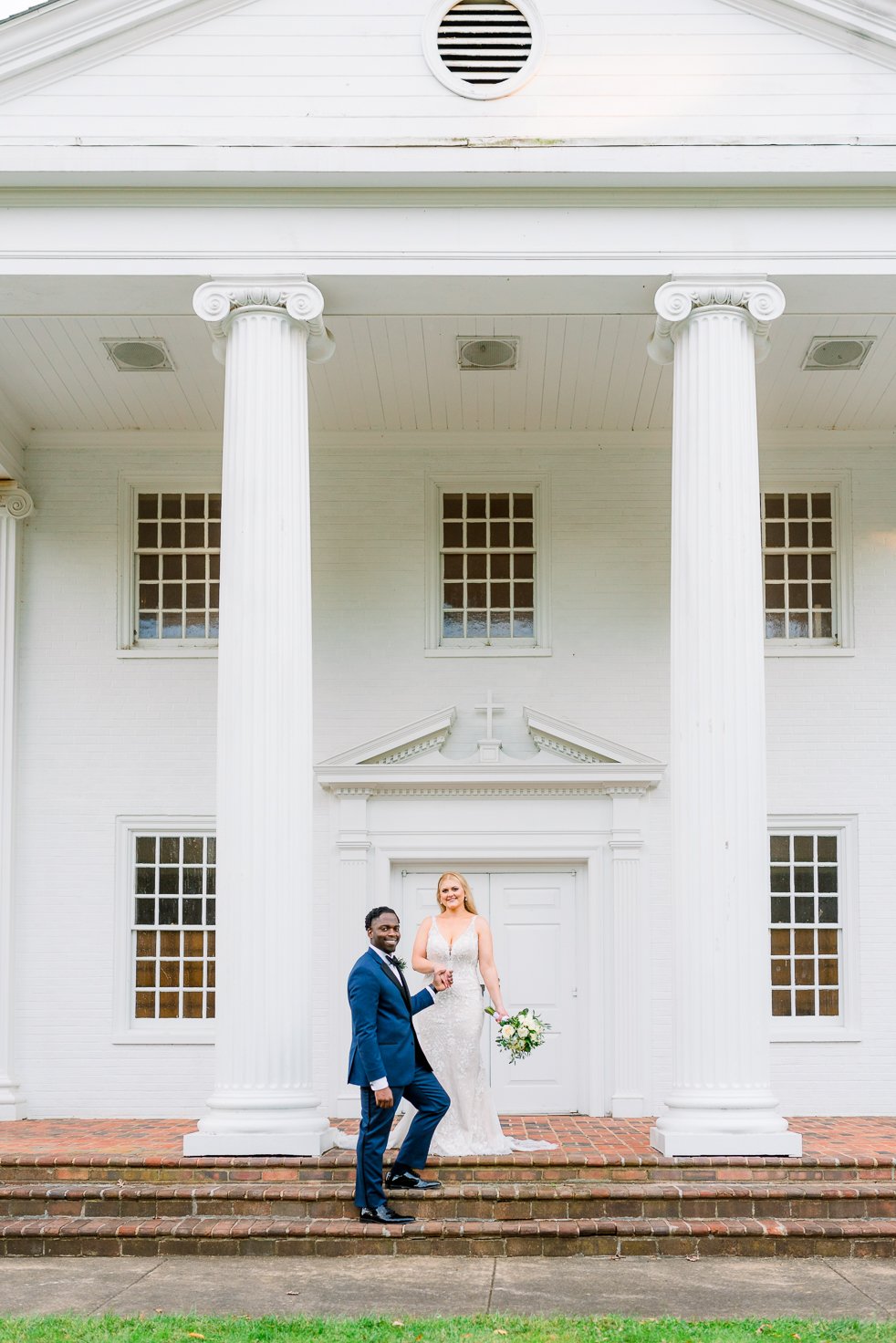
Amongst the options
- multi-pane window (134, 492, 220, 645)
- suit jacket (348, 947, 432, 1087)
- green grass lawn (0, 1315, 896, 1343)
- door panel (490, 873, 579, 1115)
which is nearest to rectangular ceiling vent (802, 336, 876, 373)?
door panel (490, 873, 579, 1115)

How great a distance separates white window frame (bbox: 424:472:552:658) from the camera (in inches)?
602

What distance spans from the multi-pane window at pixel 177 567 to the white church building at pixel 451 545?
1.8 inches

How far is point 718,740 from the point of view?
11352mm

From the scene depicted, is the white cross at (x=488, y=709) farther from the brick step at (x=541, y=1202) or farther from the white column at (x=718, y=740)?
the brick step at (x=541, y=1202)

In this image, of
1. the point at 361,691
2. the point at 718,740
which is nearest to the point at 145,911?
the point at 361,691

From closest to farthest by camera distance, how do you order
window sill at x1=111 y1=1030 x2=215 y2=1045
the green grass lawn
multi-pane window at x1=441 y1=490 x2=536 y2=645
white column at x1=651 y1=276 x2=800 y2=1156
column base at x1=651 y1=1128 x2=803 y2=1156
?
1. the green grass lawn
2. column base at x1=651 y1=1128 x2=803 y2=1156
3. white column at x1=651 y1=276 x2=800 y2=1156
4. window sill at x1=111 y1=1030 x2=215 y2=1045
5. multi-pane window at x1=441 y1=490 x2=536 y2=645

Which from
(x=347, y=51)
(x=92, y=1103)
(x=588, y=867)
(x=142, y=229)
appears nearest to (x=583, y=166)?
(x=347, y=51)

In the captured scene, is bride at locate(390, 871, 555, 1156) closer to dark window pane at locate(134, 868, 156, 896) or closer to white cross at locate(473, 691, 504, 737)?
white cross at locate(473, 691, 504, 737)

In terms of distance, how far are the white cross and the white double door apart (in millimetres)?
1399

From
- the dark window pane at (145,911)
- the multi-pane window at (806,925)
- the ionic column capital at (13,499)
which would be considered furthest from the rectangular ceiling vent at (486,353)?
the dark window pane at (145,911)

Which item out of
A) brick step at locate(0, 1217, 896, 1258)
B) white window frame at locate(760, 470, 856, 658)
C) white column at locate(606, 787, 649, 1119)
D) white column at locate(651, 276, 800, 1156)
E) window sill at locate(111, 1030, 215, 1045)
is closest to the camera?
brick step at locate(0, 1217, 896, 1258)

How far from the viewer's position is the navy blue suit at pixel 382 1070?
9891mm

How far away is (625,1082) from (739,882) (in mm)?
3866

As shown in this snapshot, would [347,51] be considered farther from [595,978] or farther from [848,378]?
[595,978]
